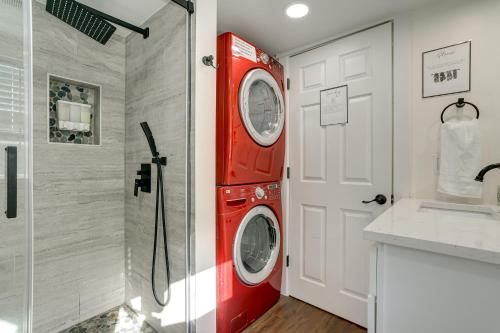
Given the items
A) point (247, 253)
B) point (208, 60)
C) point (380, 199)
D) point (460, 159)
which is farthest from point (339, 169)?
point (208, 60)

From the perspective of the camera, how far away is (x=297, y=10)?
1.59m

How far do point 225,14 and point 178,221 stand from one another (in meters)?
1.43

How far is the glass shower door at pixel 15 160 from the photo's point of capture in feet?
3.24

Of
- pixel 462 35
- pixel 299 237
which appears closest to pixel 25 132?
pixel 299 237

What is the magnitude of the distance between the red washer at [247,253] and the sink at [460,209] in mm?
989

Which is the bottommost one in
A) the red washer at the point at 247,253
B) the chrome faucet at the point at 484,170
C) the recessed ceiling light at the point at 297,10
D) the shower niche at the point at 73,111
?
the red washer at the point at 247,253

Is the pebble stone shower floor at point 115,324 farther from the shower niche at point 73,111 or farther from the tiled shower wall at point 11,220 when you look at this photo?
the shower niche at point 73,111

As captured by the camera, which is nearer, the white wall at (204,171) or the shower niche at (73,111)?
the white wall at (204,171)

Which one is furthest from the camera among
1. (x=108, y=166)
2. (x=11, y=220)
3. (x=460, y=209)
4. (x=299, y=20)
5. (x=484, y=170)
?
(x=108, y=166)

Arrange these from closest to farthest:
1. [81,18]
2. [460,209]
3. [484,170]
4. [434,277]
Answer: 1. [434,277]
2. [484,170]
3. [460,209]
4. [81,18]

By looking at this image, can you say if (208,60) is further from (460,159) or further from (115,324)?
(115,324)

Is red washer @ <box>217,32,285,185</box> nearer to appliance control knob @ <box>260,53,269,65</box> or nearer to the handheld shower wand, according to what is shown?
appliance control knob @ <box>260,53,269,65</box>

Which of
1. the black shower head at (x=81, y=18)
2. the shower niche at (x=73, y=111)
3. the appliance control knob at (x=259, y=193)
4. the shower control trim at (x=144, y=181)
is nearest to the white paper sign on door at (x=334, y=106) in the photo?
the appliance control knob at (x=259, y=193)

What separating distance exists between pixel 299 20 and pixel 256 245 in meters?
1.71
